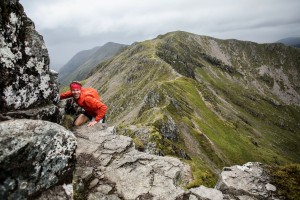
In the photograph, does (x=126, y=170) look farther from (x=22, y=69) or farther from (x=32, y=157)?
(x=22, y=69)

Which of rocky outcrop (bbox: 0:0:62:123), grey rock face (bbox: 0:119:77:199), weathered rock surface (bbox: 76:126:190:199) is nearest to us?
grey rock face (bbox: 0:119:77:199)

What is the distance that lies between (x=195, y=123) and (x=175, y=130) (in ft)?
68.6

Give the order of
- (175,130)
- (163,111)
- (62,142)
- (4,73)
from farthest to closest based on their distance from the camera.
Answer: (163,111)
(175,130)
(4,73)
(62,142)

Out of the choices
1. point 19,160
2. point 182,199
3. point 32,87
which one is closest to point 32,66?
point 32,87

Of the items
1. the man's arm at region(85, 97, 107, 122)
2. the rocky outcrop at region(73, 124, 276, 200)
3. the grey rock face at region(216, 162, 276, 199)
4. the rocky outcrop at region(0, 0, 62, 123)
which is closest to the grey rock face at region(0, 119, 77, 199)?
the rocky outcrop at region(73, 124, 276, 200)

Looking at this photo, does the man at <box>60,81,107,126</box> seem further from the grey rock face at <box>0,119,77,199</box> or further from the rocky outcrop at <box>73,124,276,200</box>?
the grey rock face at <box>0,119,77,199</box>

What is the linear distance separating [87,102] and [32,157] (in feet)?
28.6

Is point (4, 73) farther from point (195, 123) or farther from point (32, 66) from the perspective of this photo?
point (195, 123)

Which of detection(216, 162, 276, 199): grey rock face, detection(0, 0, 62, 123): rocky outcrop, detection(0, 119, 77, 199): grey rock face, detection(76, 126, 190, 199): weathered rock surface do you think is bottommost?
detection(216, 162, 276, 199): grey rock face

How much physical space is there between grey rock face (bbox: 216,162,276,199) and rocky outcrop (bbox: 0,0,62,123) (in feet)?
33.2

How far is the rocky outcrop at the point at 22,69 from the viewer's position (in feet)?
38.1

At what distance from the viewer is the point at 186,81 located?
137375 mm

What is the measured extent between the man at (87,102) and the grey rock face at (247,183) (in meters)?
8.96

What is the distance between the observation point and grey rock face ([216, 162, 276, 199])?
42.3ft
